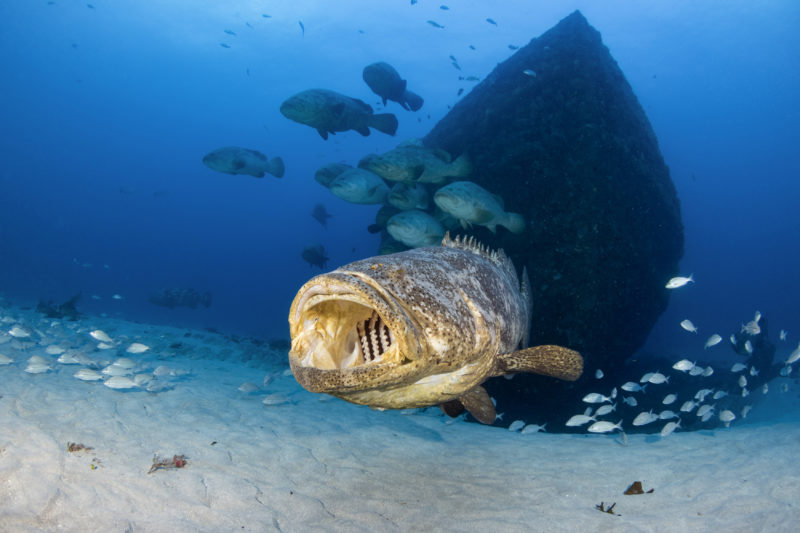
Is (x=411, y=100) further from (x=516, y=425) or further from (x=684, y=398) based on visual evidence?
(x=684, y=398)

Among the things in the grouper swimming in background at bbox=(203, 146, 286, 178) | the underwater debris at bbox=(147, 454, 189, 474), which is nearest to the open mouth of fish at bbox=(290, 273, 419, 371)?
the underwater debris at bbox=(147, 454, 189, 474)

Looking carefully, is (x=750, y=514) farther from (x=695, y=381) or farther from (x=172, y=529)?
(x=695, y=381)

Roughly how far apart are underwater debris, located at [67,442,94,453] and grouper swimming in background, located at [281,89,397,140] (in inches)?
303

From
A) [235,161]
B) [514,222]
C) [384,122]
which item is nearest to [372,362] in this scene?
[514,222]

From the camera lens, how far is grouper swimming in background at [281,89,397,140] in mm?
9641

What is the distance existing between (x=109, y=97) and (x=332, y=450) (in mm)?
129230

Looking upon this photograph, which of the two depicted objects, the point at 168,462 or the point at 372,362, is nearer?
the point at 372,362

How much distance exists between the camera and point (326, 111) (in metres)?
9.87

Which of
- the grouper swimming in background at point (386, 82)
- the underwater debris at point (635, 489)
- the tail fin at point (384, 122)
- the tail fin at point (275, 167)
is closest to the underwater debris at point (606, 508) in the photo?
the underwater debris at point (635, 489)

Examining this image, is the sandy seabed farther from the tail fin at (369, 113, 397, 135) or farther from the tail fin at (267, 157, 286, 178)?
the tail fin at (369, 113, 397, 135)

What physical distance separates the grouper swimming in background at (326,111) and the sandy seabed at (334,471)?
688 cm

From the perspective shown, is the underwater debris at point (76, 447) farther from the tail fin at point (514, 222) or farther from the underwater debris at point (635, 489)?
the tail fin at point (514, 222)

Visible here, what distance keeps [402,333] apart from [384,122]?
1060 centimetres

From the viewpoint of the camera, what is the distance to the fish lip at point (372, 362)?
2.03 m
